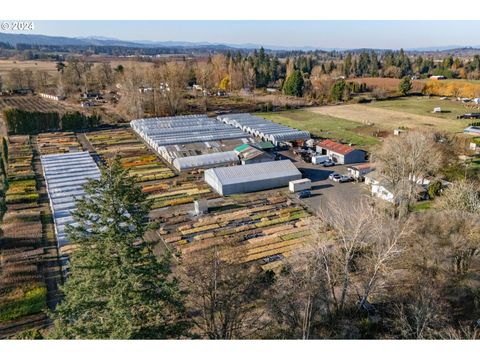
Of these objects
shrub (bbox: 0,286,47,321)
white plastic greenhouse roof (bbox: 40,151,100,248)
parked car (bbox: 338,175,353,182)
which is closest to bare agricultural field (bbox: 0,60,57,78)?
white plastic greenhouse roof (bbox: 40,151,100,248)

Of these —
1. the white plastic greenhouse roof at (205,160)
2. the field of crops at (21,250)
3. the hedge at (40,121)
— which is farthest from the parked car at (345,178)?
the hedge at (40,121)

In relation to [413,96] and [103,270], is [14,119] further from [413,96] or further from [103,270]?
[413,96]

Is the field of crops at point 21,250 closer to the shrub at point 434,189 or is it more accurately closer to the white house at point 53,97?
the shrub at point 434,189

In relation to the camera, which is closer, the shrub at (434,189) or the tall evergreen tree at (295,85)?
the shrub at (434,189)

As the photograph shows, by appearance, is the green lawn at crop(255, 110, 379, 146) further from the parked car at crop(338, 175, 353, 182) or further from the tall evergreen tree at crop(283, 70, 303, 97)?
the parked car at crop(338, 175, 353, 182)

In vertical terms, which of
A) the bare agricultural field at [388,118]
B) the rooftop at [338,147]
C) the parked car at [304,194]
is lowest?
the parked car at [304,194]

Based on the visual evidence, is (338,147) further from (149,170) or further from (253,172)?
(149,170)

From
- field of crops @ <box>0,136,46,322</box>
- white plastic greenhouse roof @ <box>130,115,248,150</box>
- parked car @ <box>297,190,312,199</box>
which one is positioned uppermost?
white plastic greenhouse roof @ <box>130,115,248,150</box>

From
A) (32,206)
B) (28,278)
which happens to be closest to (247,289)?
(28,278)
